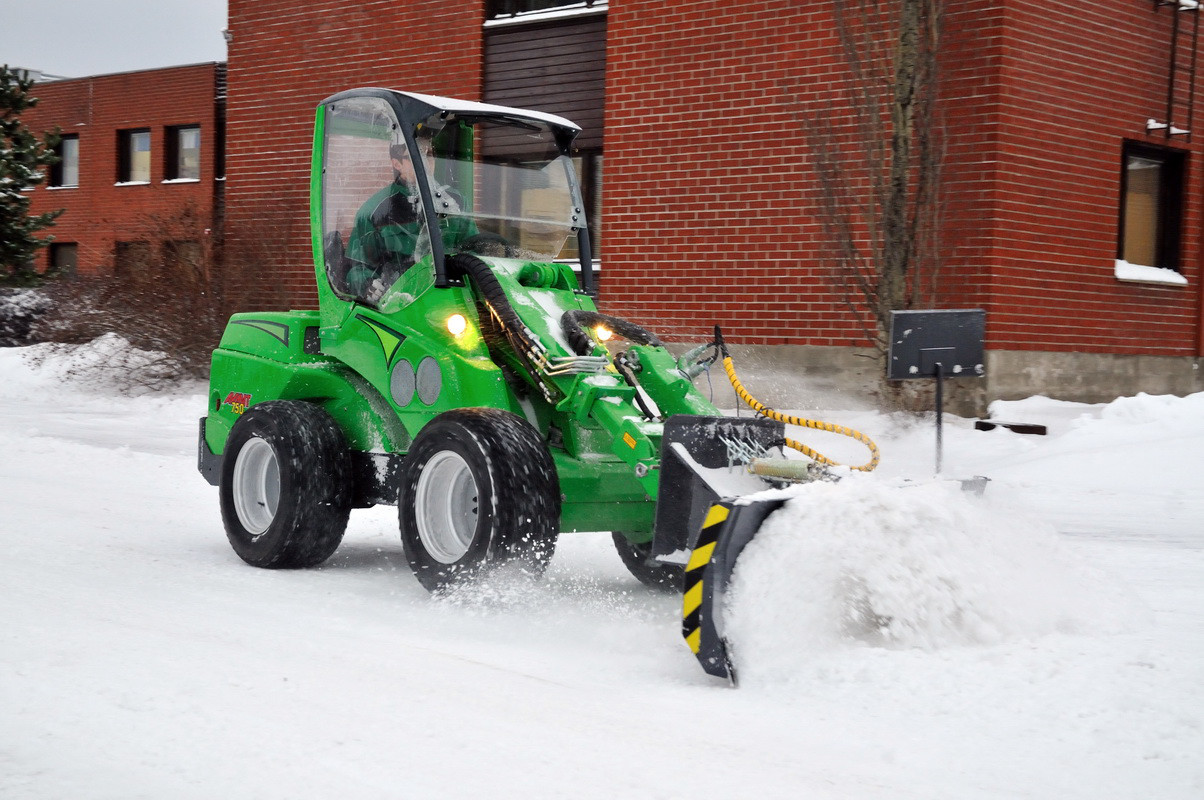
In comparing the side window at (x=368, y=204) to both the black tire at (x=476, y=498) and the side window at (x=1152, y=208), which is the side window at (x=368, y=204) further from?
the side window at (x=1152, y=208)

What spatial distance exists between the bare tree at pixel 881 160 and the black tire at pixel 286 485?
231 inches

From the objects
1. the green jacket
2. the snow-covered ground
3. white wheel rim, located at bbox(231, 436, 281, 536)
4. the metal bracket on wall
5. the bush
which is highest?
the metal bracket on wall

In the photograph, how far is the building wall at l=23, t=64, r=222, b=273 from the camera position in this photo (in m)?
28.2

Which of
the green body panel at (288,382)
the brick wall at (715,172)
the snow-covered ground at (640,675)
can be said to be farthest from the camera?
the brick wall at (715,172)

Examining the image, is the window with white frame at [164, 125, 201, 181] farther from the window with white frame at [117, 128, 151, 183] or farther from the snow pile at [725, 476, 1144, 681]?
the snow pile at [725, 476, 1144, 681]

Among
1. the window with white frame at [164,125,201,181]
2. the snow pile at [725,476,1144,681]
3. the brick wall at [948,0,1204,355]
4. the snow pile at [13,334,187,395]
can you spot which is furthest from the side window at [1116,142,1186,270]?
the window with white frame at [164,125,201,181]

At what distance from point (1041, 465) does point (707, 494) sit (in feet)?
17.6

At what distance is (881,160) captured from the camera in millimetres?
11086

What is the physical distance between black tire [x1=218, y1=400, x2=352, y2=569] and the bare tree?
588 centimetres

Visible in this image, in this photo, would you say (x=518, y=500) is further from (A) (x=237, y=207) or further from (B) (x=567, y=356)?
(A) (x=237, y=207)

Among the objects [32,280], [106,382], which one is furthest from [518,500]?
[32,280]

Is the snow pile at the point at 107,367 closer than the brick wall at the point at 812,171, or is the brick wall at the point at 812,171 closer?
the brick wall at the point at 812,171

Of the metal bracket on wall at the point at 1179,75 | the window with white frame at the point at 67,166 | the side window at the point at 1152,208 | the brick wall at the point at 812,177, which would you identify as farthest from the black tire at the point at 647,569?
the window with white frame at the point at 67,166

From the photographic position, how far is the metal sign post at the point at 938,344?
19.5 feet
